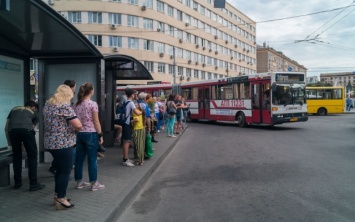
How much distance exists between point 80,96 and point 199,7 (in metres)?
60.9

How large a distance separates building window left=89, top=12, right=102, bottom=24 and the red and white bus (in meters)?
30.0

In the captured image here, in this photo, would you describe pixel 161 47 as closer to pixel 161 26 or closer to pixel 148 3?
pixel 161 26

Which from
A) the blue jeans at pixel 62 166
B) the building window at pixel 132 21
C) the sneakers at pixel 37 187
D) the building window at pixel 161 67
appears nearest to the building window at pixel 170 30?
the building window at pixel 161 67

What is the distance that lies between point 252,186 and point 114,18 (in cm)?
4521

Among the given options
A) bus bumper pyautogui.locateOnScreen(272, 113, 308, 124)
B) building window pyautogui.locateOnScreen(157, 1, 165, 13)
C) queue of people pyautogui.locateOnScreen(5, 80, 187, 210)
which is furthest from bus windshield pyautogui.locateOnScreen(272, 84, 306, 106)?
building window pyautogui.locateOnScreen(157, 1, 165, 13)

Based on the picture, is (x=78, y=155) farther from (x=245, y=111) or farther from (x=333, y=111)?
(x=333, y=111)

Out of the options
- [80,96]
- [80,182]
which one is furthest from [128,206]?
[80,96]

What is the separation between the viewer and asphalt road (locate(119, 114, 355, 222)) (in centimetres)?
498

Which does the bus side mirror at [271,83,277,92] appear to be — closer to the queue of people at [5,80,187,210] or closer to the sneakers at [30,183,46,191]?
the queue of people at [5,80,187,210]

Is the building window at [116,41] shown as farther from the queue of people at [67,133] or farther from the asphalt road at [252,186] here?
the queue of people at [67,133]

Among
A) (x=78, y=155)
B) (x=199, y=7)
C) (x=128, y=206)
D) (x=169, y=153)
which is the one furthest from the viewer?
(x=199, y=7)

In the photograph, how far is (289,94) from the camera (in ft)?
57.4

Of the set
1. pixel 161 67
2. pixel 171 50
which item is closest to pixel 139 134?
pixel 161 67

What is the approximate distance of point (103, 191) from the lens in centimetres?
584
